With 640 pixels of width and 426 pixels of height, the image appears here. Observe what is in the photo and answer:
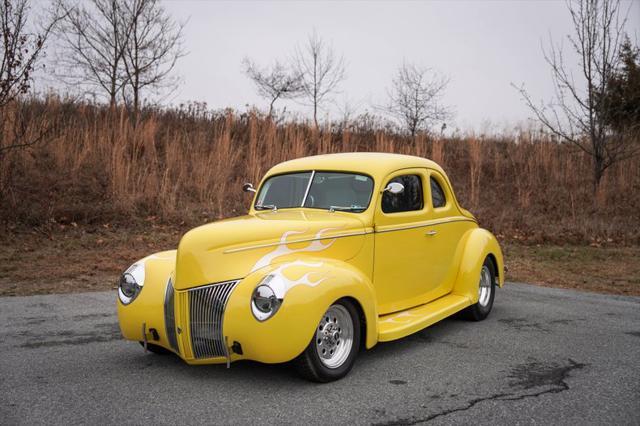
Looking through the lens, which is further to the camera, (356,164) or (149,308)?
(356,164)

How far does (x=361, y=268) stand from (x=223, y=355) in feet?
4.90

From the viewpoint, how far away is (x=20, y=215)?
12.3m

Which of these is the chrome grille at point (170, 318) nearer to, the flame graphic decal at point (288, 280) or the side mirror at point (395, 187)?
the flame graphic decal at point (288, 280)

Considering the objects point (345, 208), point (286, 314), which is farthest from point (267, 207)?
point (286, 314)

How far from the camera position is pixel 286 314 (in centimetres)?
411

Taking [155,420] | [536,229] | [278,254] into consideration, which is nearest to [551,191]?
[536,229]

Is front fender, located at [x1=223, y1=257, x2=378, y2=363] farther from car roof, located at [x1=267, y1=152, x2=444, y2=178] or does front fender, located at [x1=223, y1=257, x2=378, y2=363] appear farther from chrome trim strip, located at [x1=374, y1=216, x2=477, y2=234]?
car roof, located at [x1=267, y1=152, x2=444, y2=178]

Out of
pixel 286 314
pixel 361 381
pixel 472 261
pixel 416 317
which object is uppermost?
pixel 472 261

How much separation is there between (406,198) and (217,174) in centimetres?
987

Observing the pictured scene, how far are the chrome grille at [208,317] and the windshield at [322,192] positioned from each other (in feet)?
5.20

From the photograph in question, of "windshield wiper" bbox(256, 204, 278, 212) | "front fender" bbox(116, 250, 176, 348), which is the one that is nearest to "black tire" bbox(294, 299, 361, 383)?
"front fender" bbox(116, 250, 176, 348)

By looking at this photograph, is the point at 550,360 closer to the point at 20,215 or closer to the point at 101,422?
the point at 101,422

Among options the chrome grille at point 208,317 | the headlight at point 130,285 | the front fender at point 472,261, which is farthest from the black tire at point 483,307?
the headlight at point 130,285

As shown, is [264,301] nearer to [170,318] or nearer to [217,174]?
[170,318]
